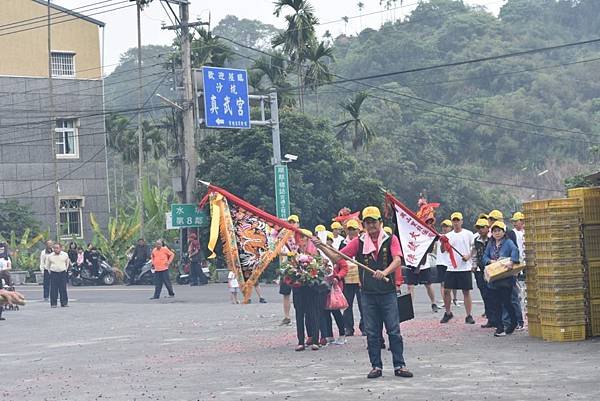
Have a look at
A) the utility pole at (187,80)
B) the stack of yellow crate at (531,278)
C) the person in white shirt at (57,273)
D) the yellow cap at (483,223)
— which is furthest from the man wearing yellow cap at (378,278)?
the utility pole at (187,80)

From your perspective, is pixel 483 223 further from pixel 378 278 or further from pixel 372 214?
pixel 378 278

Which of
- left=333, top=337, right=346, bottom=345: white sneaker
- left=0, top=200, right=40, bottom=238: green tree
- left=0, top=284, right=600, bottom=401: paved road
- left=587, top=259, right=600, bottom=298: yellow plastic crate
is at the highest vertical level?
left=0, top=200, right=40, bottom=238: green tree

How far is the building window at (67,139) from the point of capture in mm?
53594

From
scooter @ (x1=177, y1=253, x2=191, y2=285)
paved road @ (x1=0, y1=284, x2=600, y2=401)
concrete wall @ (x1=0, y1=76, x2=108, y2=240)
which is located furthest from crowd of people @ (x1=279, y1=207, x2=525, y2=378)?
concrete wall @ (x1=0, y1=76, x2=108, y2=240)

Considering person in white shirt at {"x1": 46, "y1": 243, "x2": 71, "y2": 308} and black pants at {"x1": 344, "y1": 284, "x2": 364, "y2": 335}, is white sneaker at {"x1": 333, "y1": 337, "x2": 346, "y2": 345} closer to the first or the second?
black pants at {"x1": 344, "y1": 284, "x2": 364, "y2": 335}

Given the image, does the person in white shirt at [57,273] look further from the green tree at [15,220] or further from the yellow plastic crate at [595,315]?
the green tree at [15,220]

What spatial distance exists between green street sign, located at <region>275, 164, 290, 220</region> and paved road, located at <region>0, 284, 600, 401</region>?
11083 mm

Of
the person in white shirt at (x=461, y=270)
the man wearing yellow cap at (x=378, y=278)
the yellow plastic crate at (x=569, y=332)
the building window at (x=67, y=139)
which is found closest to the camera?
the man wearing yellow cap at (x=378, y=278)

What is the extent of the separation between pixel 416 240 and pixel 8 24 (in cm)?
4088

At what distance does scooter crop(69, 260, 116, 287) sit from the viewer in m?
40.6

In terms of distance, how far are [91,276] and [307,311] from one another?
26.2m

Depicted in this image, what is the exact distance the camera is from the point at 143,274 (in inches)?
1526

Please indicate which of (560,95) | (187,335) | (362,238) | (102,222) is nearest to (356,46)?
(560,95)

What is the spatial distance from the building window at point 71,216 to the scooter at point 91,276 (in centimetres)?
1277
